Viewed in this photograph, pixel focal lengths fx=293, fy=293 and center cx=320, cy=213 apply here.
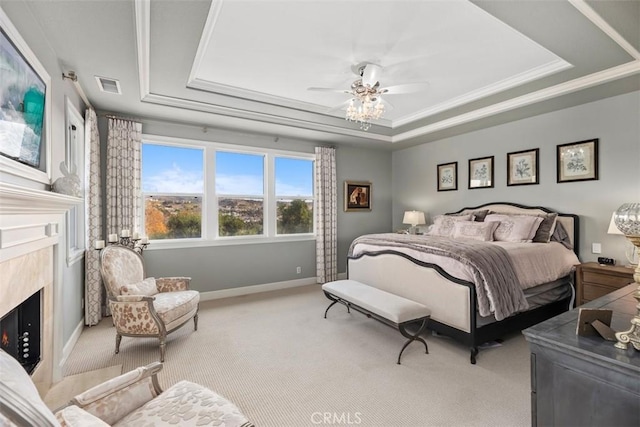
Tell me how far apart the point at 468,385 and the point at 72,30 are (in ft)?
12.9

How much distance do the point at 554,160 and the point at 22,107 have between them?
5417 mm

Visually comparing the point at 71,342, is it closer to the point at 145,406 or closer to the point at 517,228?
the point at 145,406

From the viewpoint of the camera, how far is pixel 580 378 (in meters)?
1.09

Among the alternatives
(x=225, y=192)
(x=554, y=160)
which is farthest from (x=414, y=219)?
(x=225, y=192)

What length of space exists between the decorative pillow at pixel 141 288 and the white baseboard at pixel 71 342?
0.66 m

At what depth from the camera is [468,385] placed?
7.31 ft

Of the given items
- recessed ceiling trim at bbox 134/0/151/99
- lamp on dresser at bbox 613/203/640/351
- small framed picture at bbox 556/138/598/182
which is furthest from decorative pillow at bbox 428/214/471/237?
recessed ceiling trim at bbox 134/0/151/99

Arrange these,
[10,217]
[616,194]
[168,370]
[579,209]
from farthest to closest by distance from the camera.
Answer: [579,209]
[616,194]
[168,370]
[10,217]

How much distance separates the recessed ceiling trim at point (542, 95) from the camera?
2855 mm

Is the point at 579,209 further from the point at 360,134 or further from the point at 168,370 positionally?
the point at 168,370

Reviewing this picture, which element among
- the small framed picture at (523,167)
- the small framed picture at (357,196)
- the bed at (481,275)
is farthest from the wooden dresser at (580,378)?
the small framed picture at (357,196)

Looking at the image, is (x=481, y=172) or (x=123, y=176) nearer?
(x=123, y=176)

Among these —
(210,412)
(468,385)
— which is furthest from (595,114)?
(210,412)

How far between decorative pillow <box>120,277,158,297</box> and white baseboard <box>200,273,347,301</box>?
129 cm
